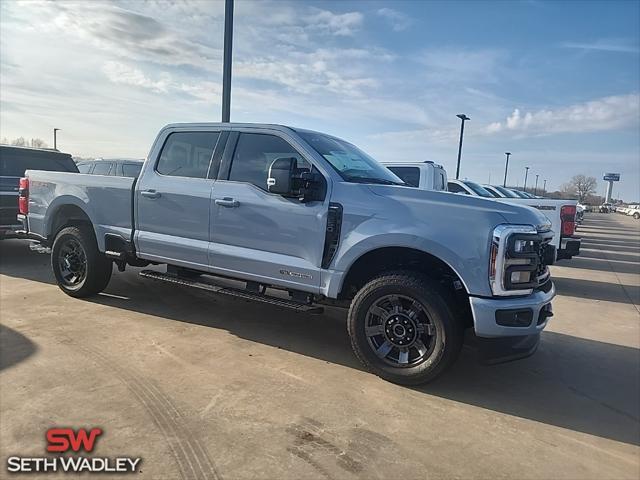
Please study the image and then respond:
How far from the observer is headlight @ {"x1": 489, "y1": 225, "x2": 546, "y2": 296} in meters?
3.48

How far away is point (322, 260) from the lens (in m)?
4.15

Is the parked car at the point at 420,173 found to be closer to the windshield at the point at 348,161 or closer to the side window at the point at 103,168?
the windshield at the point at 348,161

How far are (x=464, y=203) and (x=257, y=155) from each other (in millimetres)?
2071

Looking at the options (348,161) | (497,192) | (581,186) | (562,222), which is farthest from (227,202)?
(581,186)

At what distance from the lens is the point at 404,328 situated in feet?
12.6

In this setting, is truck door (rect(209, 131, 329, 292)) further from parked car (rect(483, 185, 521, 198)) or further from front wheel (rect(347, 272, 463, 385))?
parked car (rect(483, 185, 521, 198))

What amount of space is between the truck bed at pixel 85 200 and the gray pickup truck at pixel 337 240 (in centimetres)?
2

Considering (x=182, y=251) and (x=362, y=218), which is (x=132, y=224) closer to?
(x=182, y=251)

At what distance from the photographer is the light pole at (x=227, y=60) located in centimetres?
941

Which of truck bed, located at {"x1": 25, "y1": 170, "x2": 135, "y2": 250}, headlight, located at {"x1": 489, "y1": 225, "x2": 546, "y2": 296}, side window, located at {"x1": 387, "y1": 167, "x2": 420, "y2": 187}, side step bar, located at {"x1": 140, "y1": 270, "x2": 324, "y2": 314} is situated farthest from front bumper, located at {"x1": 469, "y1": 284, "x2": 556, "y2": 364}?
side window, located at {"x1": 387, "y1": 167, "x2": 420, "y2": 187}

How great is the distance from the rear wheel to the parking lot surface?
24 centimetres

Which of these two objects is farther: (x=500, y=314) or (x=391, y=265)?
(x=391, y=265)

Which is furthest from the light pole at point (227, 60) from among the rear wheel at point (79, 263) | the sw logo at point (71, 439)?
the sw logo at point (71, 439)

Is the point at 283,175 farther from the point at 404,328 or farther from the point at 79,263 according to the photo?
the point at 79,263
